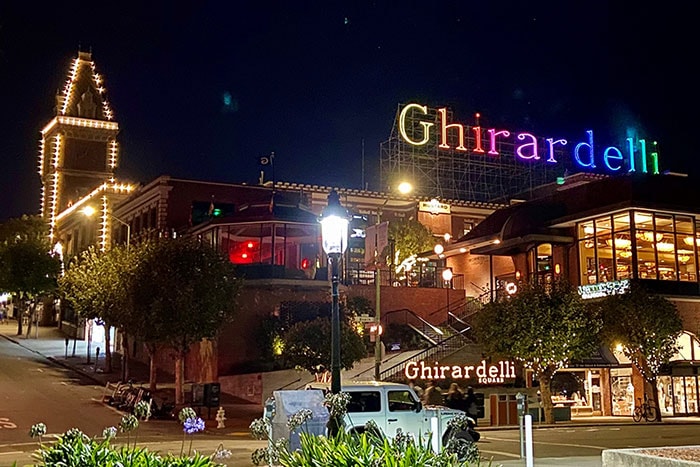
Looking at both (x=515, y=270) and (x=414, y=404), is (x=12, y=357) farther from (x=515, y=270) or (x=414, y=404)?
(x=414, y=404)

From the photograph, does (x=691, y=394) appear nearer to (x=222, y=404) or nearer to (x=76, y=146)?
(x=222, y=404)

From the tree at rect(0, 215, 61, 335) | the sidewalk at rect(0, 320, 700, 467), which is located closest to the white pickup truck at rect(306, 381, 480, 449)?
the sidewalk at rect(0, 320, 700, 467)

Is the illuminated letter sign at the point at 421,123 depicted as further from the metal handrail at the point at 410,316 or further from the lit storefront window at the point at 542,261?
the metal handrail at the point at 410,316

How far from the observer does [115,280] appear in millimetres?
39094

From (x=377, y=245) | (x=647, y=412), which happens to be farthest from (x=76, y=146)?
(x=647, y=412)

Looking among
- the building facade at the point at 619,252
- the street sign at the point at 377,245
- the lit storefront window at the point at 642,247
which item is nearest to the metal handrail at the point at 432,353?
the building facade at the point at 619,252

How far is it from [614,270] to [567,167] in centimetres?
3180

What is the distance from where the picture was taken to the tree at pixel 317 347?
3484 cm

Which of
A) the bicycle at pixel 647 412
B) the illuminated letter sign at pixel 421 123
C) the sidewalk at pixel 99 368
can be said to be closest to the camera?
the sidewalk at pixel 99 368

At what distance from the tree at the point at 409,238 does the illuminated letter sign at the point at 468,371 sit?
18642mm

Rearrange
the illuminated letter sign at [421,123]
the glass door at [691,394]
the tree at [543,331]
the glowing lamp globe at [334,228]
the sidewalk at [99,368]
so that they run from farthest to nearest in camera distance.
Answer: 1. the illuminated letter sign at [421,123]
2. the glass door at [691,394]
3. the tree at [543,331]
4. the sidewalk at [99,368]
5. the glowing lamp globe at [334,228]

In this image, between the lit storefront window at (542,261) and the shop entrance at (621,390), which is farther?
the lit storefront window at (542,261)

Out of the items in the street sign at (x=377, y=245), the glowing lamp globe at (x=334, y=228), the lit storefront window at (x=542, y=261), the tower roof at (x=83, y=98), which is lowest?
the glowing lamp globe at (x=334, y=228)

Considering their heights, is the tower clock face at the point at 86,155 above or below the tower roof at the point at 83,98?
below
